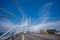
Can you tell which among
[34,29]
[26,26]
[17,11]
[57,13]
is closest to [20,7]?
[17,11]

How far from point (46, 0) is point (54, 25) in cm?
56

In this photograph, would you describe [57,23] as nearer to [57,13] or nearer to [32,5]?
[57,13]

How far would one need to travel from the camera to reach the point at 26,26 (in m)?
2.08

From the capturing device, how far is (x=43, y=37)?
2.04 metres

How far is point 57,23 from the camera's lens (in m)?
2.04

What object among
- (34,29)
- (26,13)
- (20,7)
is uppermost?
(20,7)

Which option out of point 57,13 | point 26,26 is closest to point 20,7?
point 26,26

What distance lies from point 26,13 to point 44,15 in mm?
384

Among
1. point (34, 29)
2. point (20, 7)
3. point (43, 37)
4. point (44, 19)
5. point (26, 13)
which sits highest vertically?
point (20, 7)

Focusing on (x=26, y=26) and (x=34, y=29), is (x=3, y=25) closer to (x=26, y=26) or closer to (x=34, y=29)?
(x=26, y=26)

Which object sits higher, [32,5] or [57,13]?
[32,5]

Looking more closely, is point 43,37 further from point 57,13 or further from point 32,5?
point 32,5

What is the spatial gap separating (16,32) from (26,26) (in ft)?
0.79

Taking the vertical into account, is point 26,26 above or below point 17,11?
below
